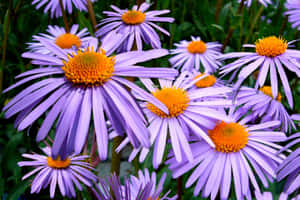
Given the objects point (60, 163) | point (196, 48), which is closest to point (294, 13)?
point (196, 48)

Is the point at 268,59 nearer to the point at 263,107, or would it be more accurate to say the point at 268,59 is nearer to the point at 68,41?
the point at 263,107

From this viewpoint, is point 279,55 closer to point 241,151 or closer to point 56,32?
point 241,151

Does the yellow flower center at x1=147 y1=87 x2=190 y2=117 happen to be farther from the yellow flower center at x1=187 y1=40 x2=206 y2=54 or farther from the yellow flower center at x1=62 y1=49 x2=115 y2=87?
the yellow flower center at x1=187 y1=40 x2=206 y2=54

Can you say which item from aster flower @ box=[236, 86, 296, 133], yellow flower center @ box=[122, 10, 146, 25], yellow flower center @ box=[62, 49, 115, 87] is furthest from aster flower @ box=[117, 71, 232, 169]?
yellow flower center @ box=[122, 10, 146, 25]

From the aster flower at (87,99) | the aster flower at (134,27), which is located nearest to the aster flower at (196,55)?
the aster flower at (134,27)

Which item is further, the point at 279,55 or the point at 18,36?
the point at 18,36

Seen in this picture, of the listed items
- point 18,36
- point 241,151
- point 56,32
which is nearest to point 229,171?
point 241,151
